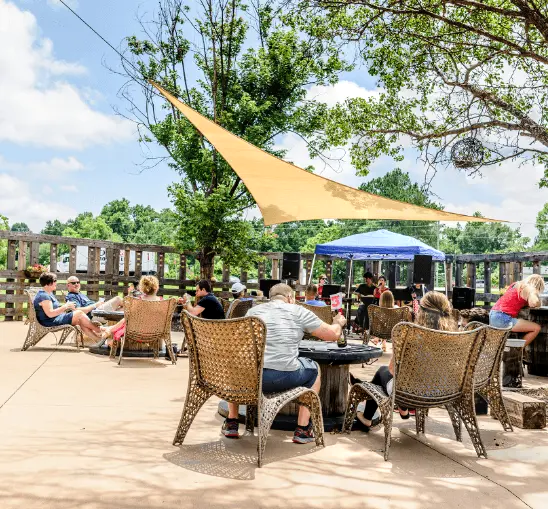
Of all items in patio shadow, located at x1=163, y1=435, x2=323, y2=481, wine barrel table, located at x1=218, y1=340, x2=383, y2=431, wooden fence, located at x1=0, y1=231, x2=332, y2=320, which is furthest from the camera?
wooden fence, located at x1=0, y1=231, x2=332, y2=320

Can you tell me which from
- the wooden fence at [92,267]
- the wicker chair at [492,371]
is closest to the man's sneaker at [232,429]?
the wicker chair at [492,371]

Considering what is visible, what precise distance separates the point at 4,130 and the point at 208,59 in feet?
120

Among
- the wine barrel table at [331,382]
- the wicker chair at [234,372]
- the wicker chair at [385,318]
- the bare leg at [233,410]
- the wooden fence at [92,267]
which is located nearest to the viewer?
the wicker chair at [234,372]

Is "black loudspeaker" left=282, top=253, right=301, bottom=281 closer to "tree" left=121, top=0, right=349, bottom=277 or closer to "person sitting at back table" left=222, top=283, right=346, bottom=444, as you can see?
"tree" left=121, top=0, right=349, bottom=277

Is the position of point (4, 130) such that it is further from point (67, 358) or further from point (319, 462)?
point (319, 462)

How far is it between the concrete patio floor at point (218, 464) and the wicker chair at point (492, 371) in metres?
0.15

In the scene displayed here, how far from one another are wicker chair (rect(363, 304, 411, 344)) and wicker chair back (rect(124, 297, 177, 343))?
8.76 feet

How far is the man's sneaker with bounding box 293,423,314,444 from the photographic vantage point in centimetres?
346

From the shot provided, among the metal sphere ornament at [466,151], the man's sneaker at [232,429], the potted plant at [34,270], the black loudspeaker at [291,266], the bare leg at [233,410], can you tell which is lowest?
the man's sneaker at [232,429]

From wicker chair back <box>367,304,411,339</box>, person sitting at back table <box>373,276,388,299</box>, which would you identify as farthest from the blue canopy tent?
wicker chair back <box>367,304,411,339</box>

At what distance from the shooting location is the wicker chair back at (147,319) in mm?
6373

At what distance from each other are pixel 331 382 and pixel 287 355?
0.67 m

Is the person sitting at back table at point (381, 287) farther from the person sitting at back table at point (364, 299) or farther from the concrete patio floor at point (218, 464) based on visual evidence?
the concrete patio floor at point (218, 464)

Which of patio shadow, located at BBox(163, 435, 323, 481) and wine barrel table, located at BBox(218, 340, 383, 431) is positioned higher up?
wine barrel table, located at BBox(218, 340, 383, 431)
